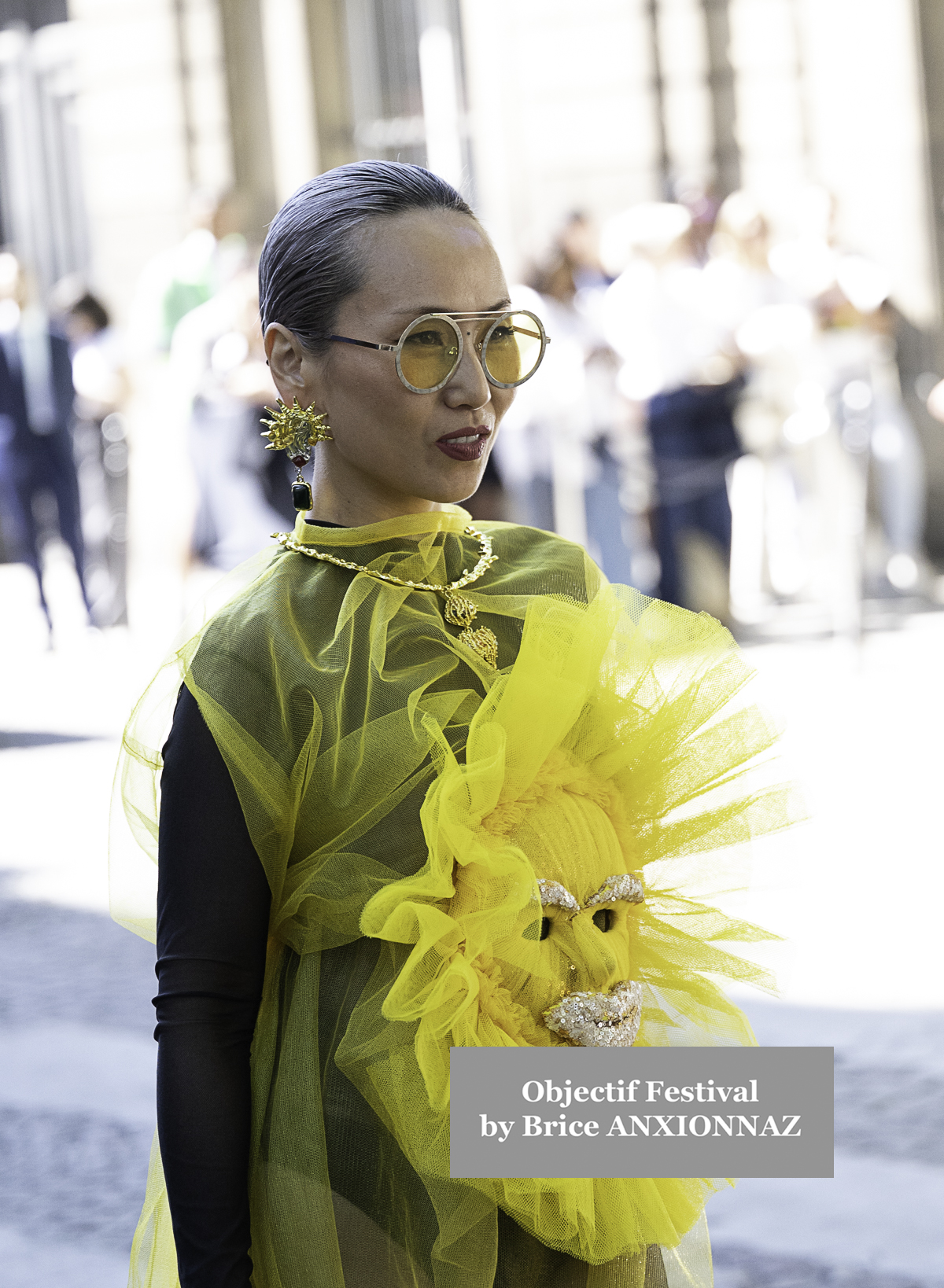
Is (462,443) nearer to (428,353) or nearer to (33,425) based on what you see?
(428,353)

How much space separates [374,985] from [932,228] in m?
10.2

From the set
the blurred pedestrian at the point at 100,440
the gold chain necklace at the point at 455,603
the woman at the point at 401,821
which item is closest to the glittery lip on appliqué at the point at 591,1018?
the woman at the point at 401,821

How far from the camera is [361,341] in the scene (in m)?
1.43

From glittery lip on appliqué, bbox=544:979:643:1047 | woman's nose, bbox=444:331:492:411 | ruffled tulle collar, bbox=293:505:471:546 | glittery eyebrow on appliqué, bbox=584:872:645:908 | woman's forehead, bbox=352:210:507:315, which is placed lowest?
glittery lip on appliqué, bbox=544:979:643:1047

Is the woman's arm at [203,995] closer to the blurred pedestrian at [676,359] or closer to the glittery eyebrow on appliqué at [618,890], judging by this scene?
the glittery eyebrow on appliqué at [618,890]

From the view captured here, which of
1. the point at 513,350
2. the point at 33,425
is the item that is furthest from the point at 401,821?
the point at 33,425

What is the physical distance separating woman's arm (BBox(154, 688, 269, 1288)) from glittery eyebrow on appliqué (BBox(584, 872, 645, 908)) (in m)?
0.31

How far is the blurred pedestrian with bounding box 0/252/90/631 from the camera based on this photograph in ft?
31.8

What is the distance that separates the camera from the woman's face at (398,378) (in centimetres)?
142

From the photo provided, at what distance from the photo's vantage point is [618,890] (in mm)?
1436

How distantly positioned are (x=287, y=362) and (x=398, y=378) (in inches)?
6.3

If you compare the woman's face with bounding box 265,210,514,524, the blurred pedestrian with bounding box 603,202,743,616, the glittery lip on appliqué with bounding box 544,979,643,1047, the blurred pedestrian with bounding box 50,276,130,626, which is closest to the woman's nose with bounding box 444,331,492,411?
the woman's face with bounding box 265,210,514,524

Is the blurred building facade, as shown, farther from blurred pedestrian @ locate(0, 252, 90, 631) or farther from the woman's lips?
the woman's lips

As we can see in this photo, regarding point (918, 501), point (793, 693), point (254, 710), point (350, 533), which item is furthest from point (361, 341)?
point (918, 501)
